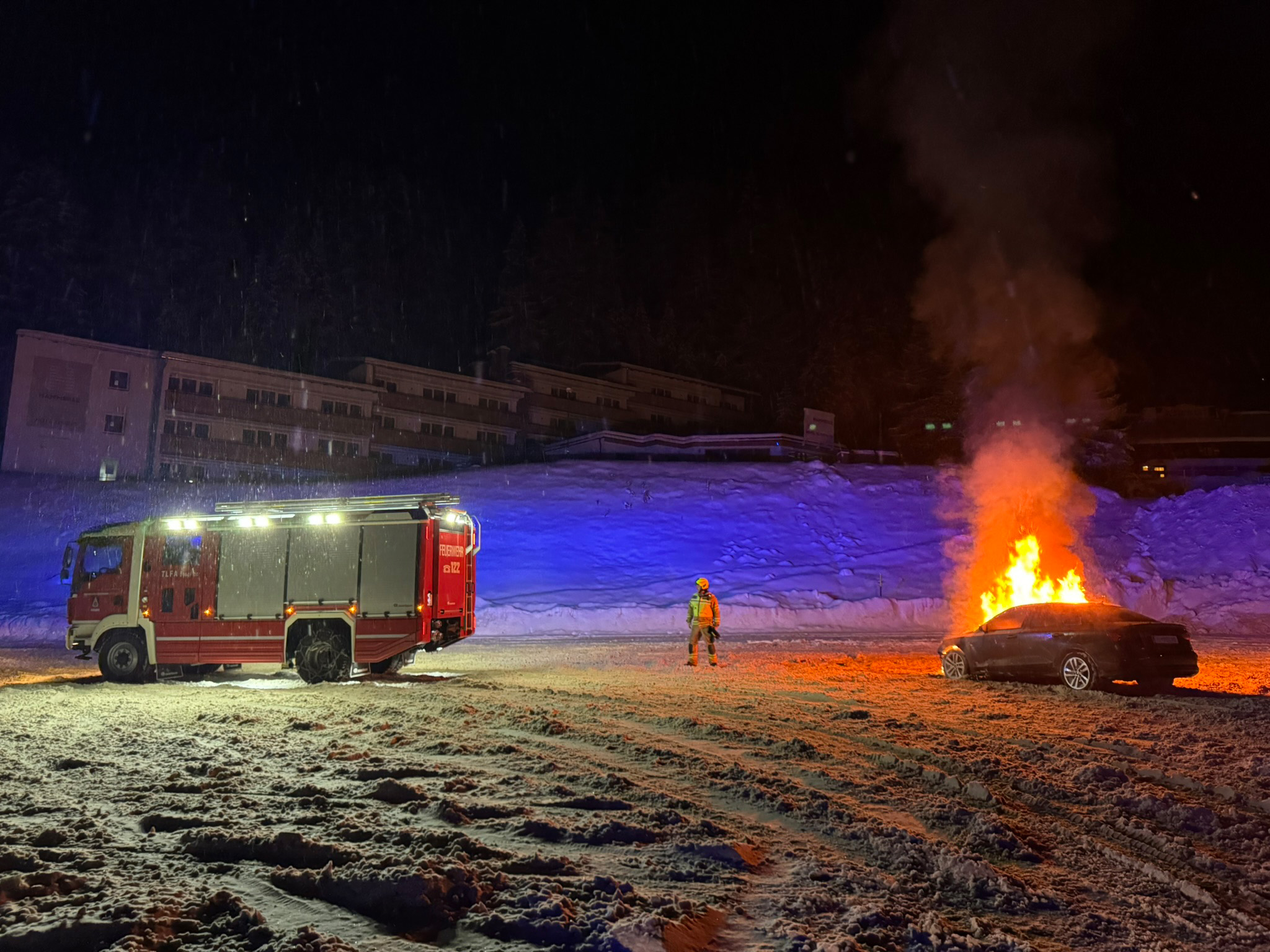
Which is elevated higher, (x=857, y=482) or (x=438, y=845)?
(x=857, y=482)

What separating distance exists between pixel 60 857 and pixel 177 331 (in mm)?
70135

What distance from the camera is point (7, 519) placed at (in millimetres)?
34594

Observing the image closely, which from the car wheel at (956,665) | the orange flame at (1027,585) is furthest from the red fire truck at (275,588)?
the orange flame at (1027,585)

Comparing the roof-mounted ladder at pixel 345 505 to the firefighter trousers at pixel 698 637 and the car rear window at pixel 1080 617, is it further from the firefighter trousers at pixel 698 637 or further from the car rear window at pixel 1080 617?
the car rear window at pixel 1080 617

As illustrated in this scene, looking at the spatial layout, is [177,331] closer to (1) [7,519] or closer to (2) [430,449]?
(2) [430,449]

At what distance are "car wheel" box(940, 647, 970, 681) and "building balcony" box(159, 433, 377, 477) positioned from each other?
110 feet

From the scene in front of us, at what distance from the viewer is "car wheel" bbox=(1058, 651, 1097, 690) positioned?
12.4 m

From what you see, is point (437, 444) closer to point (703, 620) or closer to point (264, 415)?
point (264, 415)

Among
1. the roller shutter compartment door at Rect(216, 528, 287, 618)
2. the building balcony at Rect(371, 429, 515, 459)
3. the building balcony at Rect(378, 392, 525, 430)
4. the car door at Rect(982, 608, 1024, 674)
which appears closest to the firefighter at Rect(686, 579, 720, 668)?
the car door at Rect(982, 608, 1024, 674)

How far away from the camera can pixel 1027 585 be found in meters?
19.2

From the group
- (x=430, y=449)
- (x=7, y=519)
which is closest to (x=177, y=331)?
(x=430, y=449)

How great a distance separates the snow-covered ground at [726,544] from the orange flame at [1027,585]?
13.8ft

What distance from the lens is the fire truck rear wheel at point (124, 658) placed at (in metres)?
15.7

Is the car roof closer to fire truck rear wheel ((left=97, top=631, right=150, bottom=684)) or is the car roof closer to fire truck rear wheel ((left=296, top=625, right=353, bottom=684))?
fire truck rear wheel ((left=296, top=625, right=353, bottom=684))
